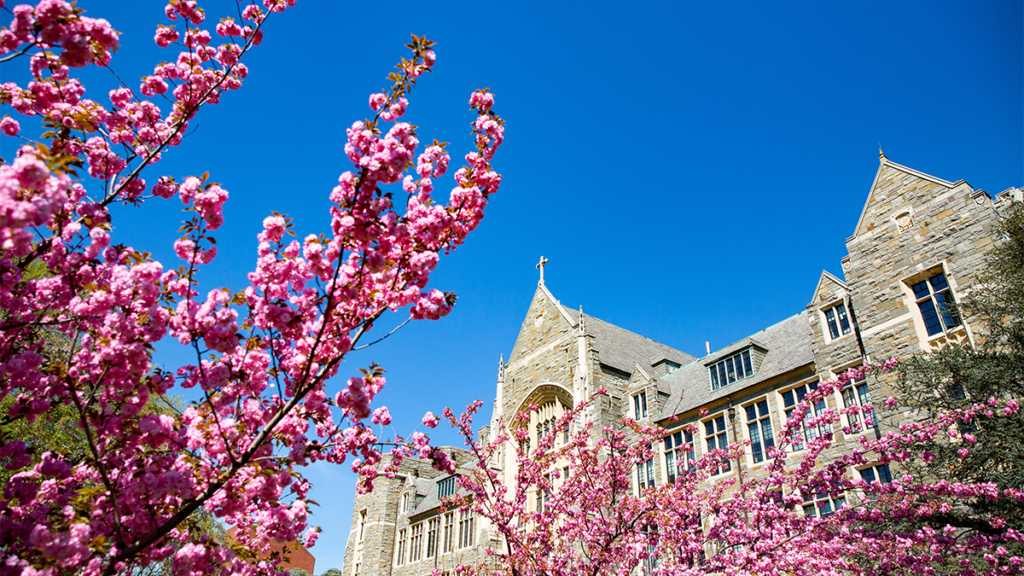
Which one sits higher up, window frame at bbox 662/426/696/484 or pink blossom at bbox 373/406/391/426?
window frame at bbox 662/426/696/484

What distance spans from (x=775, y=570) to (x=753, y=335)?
47.3 ft

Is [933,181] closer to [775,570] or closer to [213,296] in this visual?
[775,570]

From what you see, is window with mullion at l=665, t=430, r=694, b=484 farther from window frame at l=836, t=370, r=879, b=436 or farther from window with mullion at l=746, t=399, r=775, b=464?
window frame at l=836, t=370, r=879, b=436

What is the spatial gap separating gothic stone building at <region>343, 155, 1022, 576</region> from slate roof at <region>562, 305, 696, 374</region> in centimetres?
11

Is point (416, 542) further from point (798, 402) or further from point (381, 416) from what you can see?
point (381, 416)

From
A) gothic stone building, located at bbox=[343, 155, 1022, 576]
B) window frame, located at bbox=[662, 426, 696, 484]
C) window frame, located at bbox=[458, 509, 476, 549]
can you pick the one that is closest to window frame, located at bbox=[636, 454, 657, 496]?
gothic stone building, located at bbox=[343, 155, 1022, 576]

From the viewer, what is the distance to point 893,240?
55.0 feet

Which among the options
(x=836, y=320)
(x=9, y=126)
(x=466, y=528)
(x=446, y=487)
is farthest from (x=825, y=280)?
(x=446, y=487)

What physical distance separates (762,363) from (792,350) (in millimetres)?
1215

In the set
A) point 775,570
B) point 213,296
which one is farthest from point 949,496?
point 213,296

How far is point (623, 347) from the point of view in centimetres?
3016

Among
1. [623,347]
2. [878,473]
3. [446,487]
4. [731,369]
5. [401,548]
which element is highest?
[623,347]

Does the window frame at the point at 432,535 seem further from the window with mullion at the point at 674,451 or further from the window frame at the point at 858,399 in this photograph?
the window frame at the point at 858,399

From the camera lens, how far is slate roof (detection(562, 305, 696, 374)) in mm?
27938
